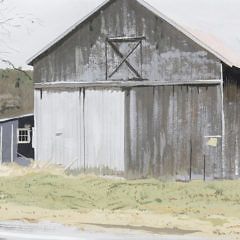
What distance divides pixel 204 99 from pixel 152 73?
2168 mm

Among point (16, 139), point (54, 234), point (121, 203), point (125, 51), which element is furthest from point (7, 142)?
point (54, 234)

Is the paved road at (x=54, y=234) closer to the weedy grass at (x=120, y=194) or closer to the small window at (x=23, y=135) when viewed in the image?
the weedy grass at (x=120, y=194)

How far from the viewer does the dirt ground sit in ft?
37.6

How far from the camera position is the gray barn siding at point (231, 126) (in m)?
20.3

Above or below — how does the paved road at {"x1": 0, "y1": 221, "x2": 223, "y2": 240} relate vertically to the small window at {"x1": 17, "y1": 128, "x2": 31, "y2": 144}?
below

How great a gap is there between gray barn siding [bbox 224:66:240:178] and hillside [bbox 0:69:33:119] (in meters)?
27.7

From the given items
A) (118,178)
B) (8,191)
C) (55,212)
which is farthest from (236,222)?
(118,178)

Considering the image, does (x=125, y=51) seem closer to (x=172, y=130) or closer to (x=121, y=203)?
(x=172, y=130)

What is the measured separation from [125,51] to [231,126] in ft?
15.8

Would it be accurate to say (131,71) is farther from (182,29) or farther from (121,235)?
(121,235)

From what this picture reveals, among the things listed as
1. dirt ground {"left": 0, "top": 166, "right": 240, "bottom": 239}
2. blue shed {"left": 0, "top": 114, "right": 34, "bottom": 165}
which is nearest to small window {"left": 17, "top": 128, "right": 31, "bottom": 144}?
blue shed {"left": 0, "top": 114, "right": 34, "bottom": 165}

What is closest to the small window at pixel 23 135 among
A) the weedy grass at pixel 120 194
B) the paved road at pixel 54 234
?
the weedy grass at pixel 120 194

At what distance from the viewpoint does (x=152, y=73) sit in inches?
825

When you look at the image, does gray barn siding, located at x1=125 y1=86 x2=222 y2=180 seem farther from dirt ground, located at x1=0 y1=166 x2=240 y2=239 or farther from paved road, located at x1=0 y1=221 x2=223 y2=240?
paved road, located at x1=0 y1=221 x2=223 y2=240
